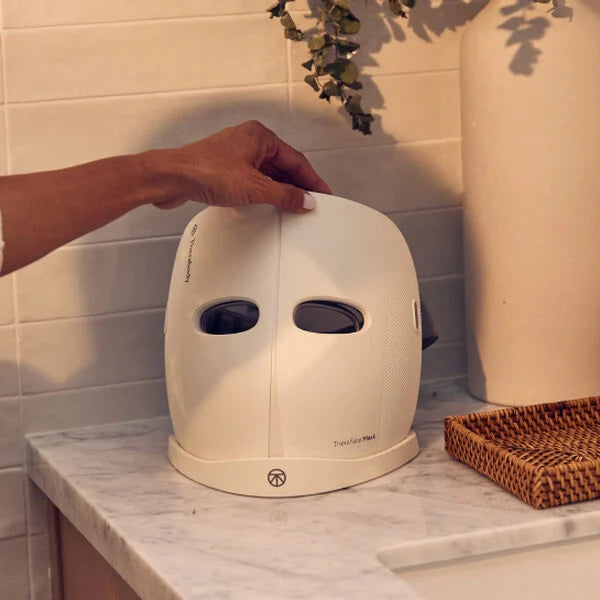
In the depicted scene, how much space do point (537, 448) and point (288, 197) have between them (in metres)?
0.35

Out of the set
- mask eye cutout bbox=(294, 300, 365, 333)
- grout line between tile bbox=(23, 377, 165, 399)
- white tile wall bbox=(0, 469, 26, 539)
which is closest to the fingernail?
mask eye cutout bbox=(294, 300, 365, 333)

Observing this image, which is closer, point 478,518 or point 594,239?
point 478,518

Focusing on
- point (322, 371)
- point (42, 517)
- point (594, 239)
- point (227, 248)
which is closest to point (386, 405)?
point (322, 371)

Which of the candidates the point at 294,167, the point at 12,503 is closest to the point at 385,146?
the point at 294,167

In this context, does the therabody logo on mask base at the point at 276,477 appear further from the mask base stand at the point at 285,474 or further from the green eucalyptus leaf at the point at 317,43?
the green eucalyptus leaf at the point at 317,43

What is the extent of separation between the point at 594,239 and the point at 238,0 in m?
0.48

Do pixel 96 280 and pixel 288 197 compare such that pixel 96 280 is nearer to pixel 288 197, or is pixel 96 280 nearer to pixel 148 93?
pixel 148 93

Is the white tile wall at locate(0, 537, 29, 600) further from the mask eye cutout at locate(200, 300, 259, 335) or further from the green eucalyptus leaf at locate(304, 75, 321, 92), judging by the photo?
the green eucalyptus leaf at locate(304, 75, 321, 92)

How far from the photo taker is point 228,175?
1.07 metres

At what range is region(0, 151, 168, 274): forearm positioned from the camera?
950mm

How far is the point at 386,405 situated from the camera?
1112mm

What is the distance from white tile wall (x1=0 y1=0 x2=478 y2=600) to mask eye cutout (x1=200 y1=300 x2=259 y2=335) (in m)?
0.22

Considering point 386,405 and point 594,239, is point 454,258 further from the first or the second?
point 386,405

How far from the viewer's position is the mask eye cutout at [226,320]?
3.70 feet
